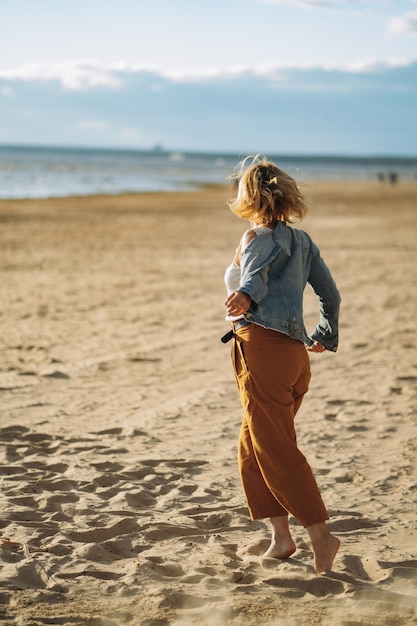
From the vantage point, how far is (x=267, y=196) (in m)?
3.41

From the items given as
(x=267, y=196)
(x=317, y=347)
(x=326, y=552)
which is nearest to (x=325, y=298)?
(x=317, y=347)

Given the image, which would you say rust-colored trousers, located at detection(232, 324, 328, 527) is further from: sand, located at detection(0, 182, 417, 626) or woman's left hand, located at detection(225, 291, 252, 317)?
sand, located at detection(0, 182, 417, 626)

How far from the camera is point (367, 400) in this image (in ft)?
20.9

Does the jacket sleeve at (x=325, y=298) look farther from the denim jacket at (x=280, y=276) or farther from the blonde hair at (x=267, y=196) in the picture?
the blonde hair at (x=267, y=196)

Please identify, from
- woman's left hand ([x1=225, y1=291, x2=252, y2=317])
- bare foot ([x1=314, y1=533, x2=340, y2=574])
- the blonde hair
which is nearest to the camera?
woman's left hand ([x1=225, y1=291, x2=252, y2=317])

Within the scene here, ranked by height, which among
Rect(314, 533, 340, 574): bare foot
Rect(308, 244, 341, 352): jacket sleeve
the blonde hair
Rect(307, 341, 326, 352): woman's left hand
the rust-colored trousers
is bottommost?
Rect(314, 533, 340, 574): bare foot

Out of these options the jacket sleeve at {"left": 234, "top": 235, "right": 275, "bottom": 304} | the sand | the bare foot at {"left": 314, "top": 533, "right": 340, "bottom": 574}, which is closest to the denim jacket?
the jacket sleeve at {"left": 234, "top": 235, "right": 275, "bottom": 304}

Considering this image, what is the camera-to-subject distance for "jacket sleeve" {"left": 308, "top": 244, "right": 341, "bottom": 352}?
3.64 metres

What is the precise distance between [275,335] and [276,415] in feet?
1.17

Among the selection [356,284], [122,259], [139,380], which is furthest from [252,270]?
[122,259]

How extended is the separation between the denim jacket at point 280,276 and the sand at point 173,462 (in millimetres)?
1160

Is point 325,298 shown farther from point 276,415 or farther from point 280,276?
point 276,415

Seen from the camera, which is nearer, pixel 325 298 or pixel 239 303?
pixel 239 303

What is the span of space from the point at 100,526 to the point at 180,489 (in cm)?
69
